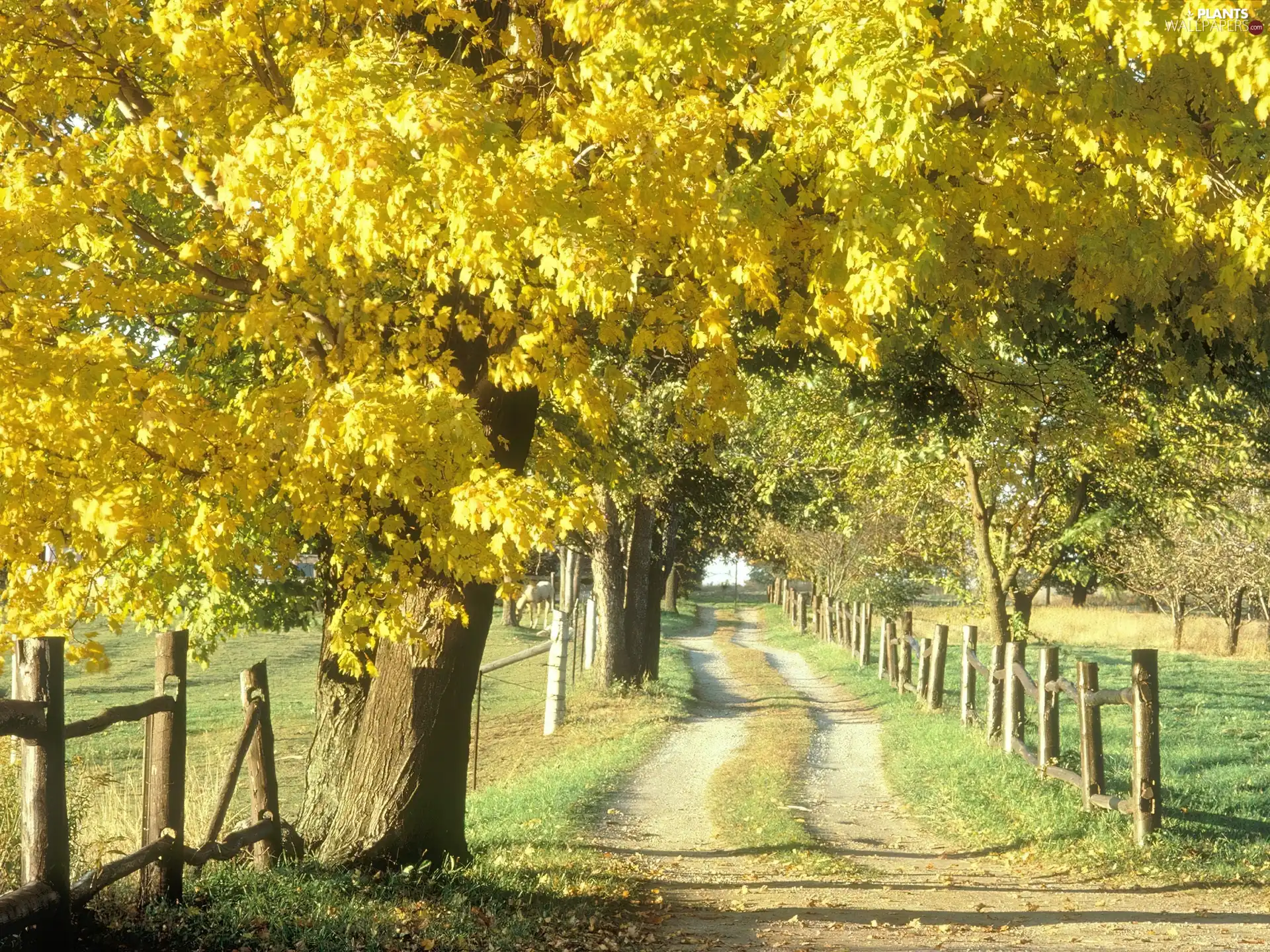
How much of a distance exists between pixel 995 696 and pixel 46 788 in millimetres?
12568

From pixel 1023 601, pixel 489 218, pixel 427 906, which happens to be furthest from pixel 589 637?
pixel 489 218

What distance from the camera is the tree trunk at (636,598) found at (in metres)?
22.8

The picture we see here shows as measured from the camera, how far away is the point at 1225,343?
9.20 meters

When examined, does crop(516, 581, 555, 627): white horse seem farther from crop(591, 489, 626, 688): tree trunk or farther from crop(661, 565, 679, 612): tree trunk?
crop(591, 489, 626, 688): tree trunk

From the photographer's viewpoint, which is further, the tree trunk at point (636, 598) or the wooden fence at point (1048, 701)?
the tree trunk at point (636, 598)

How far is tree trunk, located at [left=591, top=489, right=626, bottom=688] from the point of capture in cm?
2252

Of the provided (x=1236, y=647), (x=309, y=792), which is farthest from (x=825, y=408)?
(x=1236, y=647)

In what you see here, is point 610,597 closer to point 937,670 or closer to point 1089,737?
point 937,670

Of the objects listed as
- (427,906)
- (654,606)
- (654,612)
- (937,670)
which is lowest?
(427,906)

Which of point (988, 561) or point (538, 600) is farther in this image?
point (538, 600)

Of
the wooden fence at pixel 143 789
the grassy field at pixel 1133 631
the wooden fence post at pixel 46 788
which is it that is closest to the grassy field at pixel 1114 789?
the wooden fence at pixel 143 789

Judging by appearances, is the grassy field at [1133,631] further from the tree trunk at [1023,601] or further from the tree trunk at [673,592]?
the tree trunk at [673,592]

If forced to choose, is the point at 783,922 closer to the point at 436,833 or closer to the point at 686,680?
the point at 436,833

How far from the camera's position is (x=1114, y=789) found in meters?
12.6
